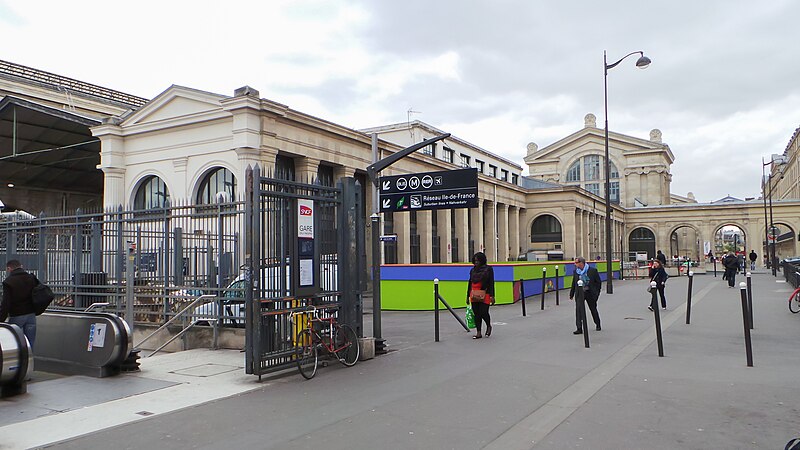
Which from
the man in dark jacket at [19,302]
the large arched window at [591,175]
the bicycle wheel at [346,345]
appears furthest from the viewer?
the large arched window at [591,175]

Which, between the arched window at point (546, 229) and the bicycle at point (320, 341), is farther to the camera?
the arched window at point (546, 229)

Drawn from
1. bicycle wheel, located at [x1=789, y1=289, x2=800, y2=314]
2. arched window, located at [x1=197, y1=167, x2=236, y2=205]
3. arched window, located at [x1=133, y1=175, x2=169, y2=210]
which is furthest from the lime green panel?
arched window, located at [x1=133, y1=175, x2=169, y2=210]

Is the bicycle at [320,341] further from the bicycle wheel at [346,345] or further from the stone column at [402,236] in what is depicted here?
the stone column at [402,236]

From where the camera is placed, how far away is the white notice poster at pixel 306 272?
30.5 feet

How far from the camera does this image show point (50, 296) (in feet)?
30.8

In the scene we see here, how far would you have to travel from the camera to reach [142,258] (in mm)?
13930

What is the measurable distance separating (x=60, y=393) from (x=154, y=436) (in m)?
2.96

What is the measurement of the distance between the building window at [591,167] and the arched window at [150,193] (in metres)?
80.1

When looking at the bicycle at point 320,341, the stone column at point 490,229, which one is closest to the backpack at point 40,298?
the bicycle at point 320,341

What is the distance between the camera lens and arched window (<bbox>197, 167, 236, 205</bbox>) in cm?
2684

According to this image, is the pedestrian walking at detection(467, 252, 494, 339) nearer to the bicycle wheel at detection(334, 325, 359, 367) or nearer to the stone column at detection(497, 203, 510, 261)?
the bicycle wheel at detection(334, 325, 359, 367)

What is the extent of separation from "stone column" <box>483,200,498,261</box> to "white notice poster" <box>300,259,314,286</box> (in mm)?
44027

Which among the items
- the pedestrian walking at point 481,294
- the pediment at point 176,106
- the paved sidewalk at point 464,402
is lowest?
the paved sidewalk at point 464,402

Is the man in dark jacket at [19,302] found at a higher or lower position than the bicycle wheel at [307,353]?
higher
